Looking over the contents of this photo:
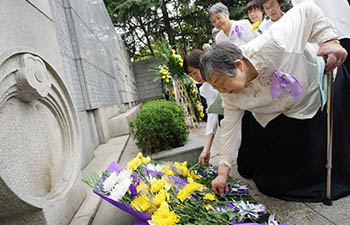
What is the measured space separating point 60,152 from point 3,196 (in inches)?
26.7

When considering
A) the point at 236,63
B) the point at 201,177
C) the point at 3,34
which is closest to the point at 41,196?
the point at 3,34

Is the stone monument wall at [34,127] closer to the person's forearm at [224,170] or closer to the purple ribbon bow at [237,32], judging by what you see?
the person's forearm at [224,170]

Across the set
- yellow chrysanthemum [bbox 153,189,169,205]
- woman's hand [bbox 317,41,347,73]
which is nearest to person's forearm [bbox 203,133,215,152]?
yellow chrysanthemum [bbox 153,189,169,205]

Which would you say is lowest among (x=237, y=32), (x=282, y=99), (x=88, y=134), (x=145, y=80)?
(x=88, y=134)

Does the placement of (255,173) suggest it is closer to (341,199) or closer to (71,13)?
(341,199)

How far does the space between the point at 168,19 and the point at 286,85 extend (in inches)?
585

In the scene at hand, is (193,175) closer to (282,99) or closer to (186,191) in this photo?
(186,191)

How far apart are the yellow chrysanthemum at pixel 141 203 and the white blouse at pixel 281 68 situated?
0.65 metres

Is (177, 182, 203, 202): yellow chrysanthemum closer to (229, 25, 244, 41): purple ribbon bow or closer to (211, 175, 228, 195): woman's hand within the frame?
(211, 175, 228, 195): woman's hand

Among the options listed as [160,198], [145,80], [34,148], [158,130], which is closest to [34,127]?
[34,148]

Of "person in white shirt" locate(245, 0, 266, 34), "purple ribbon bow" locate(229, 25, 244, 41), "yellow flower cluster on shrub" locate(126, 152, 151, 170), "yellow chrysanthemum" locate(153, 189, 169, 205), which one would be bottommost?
"yellow chrysanthemum" locate(153, 189, 169, 205)

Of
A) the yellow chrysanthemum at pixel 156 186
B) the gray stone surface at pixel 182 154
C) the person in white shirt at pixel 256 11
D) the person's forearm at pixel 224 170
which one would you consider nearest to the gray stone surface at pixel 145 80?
the person in white shirt at pixel 256 11

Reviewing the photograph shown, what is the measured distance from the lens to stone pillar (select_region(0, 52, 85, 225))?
3.93ft

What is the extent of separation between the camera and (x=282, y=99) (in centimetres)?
167
